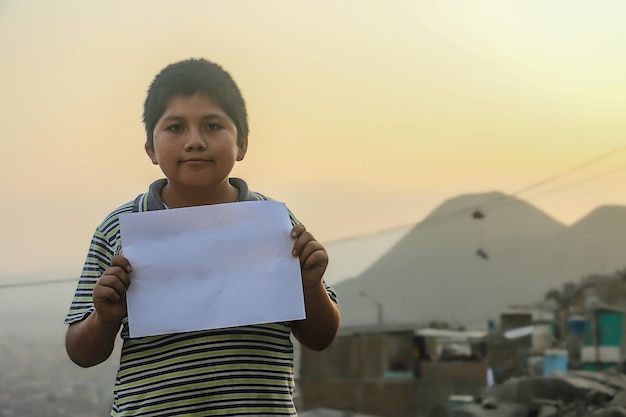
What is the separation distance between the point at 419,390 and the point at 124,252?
125cm

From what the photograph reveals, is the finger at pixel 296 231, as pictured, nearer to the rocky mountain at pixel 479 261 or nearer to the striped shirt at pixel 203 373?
the striped shirt at pixel 203 373

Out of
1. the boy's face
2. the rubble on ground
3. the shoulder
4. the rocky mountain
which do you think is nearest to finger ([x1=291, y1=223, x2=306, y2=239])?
the boy's face

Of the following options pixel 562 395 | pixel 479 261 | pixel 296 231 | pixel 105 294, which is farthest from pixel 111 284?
pixel 562 395

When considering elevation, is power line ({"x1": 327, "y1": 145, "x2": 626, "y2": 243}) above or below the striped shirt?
above

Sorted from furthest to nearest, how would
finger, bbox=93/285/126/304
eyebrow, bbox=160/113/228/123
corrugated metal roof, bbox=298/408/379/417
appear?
corrugated metal roof, bbox=298/408/379/417 → eyebrow, bbox=160/113/228/123 → finger, bbox=93/285/126/304

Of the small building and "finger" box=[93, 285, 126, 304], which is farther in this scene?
the small building

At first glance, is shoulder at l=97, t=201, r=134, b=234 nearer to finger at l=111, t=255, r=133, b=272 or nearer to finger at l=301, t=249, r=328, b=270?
finger at l=111, t=255, r=133, b=272

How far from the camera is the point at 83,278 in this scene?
99 cm

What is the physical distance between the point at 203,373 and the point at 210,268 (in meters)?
0.13

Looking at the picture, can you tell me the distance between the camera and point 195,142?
0.94 metres

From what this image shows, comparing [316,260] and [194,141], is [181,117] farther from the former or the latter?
[316,260]

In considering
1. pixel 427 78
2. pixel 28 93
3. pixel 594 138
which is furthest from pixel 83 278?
pixel 594 138

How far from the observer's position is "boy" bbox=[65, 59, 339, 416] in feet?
3.00

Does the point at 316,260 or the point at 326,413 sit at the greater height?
the point at 316,260
